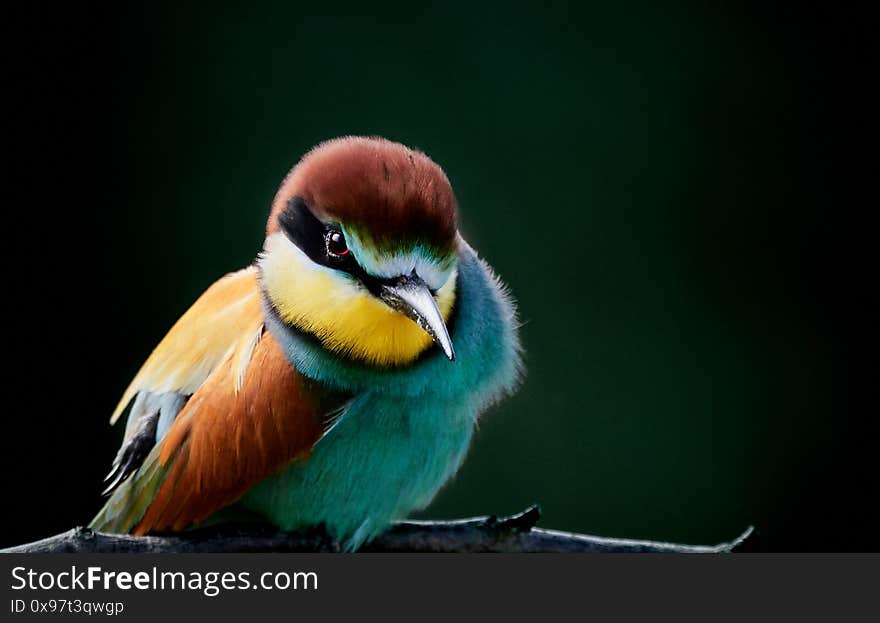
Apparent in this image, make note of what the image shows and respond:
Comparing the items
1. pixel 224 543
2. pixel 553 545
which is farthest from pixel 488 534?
pixel 224 543

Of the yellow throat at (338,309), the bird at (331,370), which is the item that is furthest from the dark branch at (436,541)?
the yellow throat at (338,309)

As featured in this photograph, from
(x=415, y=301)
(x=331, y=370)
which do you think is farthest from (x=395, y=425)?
(x=415, y=301)

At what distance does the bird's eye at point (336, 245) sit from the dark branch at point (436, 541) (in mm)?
370

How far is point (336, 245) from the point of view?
113cm

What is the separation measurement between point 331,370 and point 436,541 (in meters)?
0.27

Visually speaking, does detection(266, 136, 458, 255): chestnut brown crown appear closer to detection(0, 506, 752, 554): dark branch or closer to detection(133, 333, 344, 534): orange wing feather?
detection(133, 333, 344, 534): orange wing feather

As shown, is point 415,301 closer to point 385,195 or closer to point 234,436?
point 385,195

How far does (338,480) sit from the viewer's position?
4.39ft

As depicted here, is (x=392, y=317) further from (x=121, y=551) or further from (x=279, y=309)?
(x=121, y=551)

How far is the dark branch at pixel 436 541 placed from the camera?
4.16 feet

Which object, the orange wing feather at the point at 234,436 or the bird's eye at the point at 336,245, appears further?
the orange wing feather at the point at 234,436

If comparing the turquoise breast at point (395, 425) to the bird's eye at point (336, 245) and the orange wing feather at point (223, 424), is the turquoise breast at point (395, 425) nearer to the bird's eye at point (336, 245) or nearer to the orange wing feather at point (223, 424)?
the orange wing feather at point (223, 424)

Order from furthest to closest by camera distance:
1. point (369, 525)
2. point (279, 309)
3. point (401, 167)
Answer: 1. point (369, 525)
2. point (279, 309)
3. point (401, 167)

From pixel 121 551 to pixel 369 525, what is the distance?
0.32 meters
